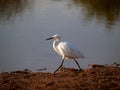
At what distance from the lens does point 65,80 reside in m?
8.06

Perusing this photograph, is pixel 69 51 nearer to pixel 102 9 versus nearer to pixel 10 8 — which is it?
pixel 10 8

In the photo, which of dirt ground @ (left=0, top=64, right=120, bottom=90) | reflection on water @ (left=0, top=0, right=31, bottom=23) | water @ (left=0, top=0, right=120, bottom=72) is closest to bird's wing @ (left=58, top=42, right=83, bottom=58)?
dirt ground @ (left=0, top=64, right=120, bottom=90)

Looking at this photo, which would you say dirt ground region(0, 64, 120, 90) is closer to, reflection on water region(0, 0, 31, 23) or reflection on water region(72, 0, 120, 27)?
reflection on water region(0, 0, 31, 23)

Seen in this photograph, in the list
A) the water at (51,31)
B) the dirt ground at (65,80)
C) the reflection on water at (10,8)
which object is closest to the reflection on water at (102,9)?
the water at (51,31)

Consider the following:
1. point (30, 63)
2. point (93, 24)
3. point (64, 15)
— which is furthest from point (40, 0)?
point (30, 63)

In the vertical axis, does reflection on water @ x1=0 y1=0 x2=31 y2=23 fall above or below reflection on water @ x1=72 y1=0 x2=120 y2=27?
above

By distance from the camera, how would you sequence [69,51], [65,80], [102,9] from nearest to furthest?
[65,80] < [69,51] < [102,9]

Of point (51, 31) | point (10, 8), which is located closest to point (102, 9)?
point (10, 8)

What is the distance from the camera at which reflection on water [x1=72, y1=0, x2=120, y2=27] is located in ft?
61.6

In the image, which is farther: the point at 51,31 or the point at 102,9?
the point at 102,9

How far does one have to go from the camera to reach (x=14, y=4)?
20.9 m

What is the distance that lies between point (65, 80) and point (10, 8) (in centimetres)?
1201

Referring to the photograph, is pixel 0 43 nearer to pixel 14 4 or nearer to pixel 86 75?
pixel 86 75

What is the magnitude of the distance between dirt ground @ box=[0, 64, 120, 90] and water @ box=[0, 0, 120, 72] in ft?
5.51
